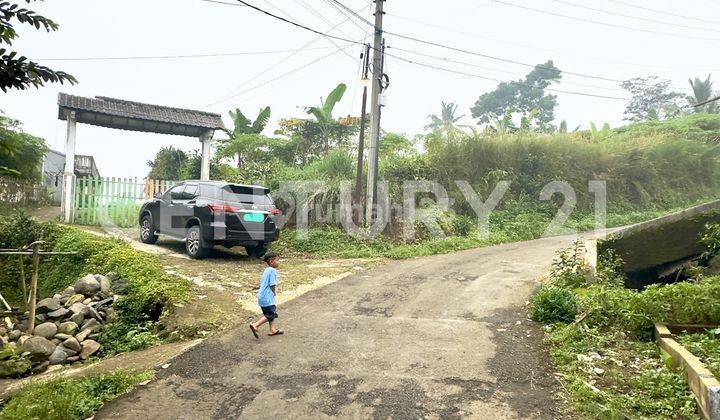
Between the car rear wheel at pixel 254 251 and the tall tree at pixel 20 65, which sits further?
the car rear wheel at pixel 254 251

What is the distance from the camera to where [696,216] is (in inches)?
347

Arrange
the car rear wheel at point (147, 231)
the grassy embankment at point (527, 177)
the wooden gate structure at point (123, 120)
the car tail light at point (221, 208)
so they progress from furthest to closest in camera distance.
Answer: the wooden gate structure at point (123, 120) → the grassy embankment at point (527, 177) → the car rear wheel at point (147, 231) → the car tail light at point (221, 208)

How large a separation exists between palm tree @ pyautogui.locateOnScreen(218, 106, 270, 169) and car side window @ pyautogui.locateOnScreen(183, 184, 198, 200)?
9.41 metres

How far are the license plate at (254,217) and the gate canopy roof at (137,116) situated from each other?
705cm

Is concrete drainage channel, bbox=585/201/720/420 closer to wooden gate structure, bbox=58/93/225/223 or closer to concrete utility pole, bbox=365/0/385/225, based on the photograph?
concrete utility pole, bbox=365/0/385/225

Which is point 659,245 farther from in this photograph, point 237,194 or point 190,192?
point 190,192

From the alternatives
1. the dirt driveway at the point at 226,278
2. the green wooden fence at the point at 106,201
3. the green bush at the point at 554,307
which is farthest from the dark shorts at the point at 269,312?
the green wooden fence at the point at 106,201

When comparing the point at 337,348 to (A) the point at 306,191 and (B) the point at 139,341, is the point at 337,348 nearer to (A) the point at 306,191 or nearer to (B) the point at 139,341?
(B) the point at 139,341

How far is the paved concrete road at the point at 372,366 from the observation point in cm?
434

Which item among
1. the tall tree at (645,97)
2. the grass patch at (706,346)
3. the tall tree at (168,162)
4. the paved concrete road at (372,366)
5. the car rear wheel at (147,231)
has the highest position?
the tall tree at (645,97)

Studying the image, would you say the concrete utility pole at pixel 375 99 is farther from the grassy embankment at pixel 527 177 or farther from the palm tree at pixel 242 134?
the palm tree at pixel 242 134

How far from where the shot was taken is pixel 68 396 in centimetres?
458

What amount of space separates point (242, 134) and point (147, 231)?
10.5m

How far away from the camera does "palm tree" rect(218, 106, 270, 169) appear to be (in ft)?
68.0
